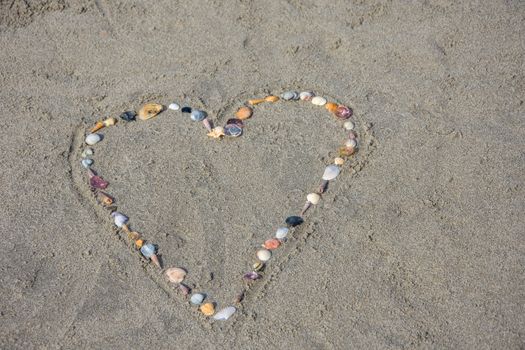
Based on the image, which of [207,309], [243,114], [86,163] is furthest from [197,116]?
[207,309]

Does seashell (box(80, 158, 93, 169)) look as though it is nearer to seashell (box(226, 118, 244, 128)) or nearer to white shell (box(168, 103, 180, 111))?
white shell (box(168, 103, 180, 111))

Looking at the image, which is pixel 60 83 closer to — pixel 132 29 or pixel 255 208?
pixel 132 29

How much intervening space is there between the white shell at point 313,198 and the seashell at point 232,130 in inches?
25.0

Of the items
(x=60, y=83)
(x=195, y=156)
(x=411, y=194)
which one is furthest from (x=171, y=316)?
(x=60, y=83)

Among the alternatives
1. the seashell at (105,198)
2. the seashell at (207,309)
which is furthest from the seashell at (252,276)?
the seashell at (105,198)

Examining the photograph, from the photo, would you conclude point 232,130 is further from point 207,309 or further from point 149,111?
point 207,309

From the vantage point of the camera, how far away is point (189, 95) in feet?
16.3

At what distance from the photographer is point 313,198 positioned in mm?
4367

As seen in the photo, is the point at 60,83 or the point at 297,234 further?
the point at 60,83

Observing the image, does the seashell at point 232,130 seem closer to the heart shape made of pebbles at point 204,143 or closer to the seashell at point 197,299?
the heart shape made of pebbles at point 204,143

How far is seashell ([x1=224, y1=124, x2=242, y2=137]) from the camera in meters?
4.68

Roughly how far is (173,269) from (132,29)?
2.12 meters

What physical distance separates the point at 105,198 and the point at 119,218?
0.18 m

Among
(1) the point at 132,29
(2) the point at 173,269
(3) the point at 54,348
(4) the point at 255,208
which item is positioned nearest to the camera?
(3) the point at 54,348
